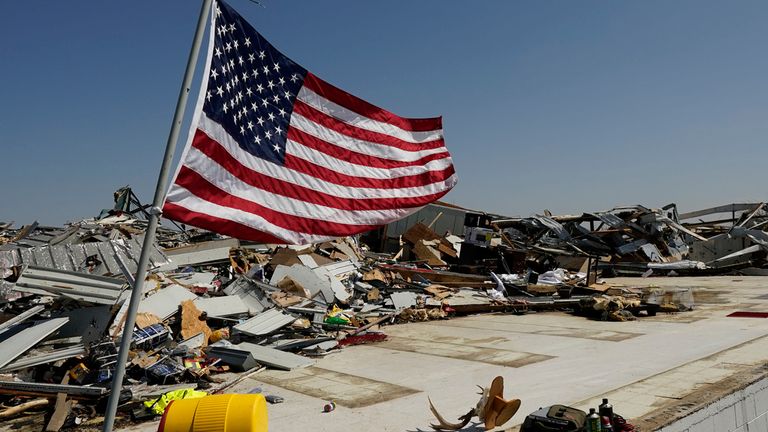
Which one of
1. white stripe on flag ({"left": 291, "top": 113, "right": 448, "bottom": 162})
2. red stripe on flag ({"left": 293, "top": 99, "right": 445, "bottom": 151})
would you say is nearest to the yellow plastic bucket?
white stripe on flag ({"left": 291, "top": 113, "right": 448, "bottom": 162})

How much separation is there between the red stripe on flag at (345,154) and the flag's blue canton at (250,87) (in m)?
0.16

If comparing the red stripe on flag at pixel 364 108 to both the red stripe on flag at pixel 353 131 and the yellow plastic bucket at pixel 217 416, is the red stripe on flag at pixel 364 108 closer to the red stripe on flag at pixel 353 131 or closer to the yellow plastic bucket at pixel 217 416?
the red stripe on flag at pixel 353 131

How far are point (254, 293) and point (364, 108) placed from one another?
7.66 meters

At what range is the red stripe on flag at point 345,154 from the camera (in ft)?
15.8

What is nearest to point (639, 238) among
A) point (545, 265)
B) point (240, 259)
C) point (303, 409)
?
point (545, 265)

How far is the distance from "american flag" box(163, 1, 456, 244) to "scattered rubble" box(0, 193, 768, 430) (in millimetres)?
3486

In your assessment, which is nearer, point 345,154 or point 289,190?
point 289,190

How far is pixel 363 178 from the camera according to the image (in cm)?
520

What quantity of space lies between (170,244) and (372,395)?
49.2ft

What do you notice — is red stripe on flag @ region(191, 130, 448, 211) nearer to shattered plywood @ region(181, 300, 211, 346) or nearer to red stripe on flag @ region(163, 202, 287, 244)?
red stripe on flag @ region(163, 202, 287, 244)

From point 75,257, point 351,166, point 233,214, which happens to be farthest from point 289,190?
point 75,257

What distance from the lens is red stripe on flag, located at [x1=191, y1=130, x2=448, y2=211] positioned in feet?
13.0

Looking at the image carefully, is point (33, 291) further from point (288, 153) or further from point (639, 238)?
point (639, 238)

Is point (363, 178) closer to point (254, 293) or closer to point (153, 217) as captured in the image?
point (153, 217)
